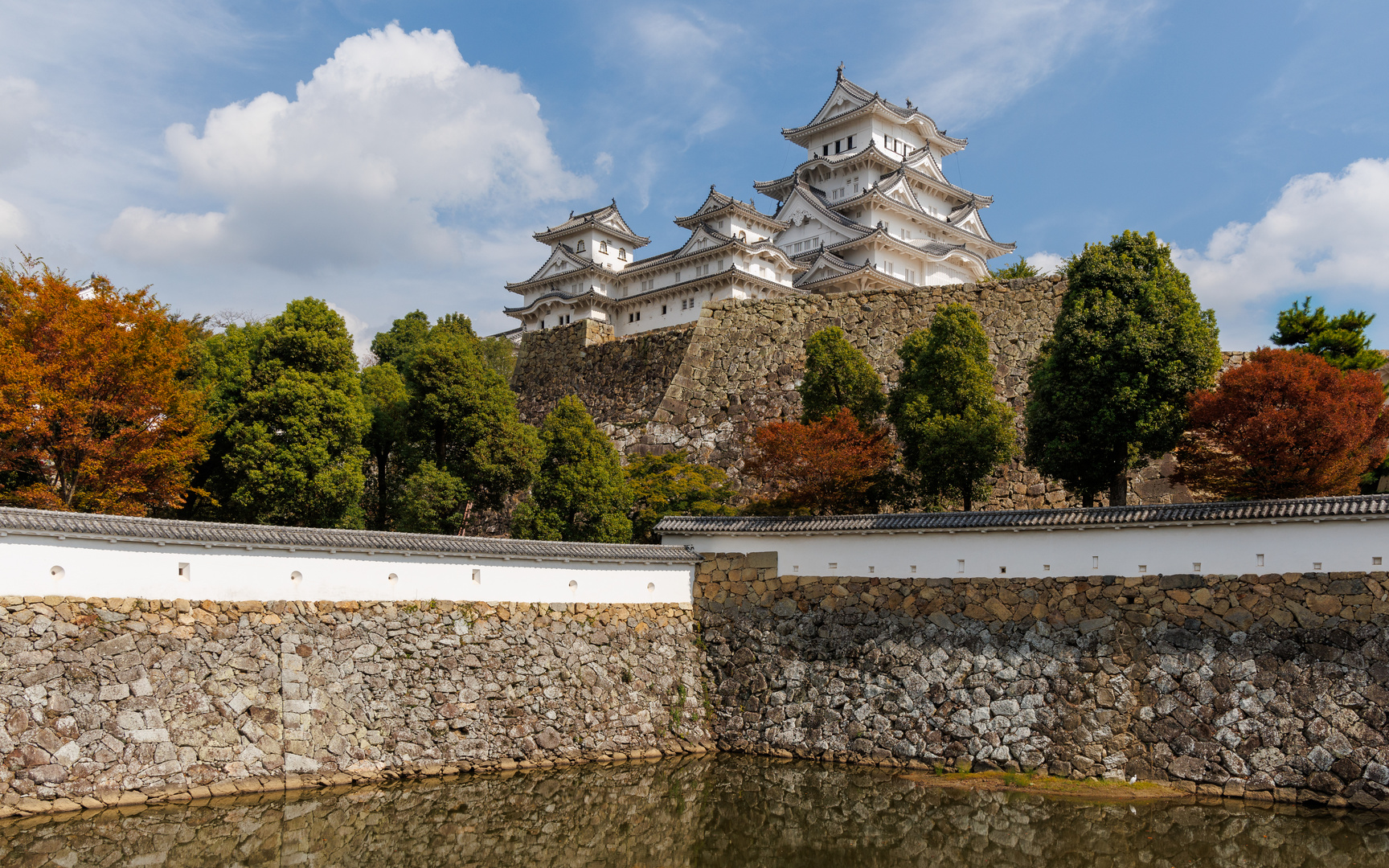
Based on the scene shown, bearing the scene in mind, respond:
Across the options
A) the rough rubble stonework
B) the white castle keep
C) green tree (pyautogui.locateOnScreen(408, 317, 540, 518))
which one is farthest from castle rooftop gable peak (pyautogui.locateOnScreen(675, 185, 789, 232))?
green tree (pyautogui.locateOnScreen(408, 317, 540, 518))

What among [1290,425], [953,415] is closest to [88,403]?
[953,415]

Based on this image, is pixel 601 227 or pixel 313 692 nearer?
pixel 313 692

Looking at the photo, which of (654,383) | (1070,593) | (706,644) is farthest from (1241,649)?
(654,383)

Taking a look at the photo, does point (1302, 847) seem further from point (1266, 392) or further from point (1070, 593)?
point (1266, 392)

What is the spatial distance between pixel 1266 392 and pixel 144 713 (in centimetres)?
1574

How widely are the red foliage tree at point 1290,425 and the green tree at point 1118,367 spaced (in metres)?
0.85

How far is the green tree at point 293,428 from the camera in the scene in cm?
1709

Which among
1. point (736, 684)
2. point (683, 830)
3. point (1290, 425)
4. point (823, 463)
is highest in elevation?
point (1290, 425)

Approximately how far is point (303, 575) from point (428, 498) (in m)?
6.45

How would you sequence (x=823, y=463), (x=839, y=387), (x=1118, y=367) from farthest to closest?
(x=839, y=387) → (x=823, y=463) → (x=1118, y=367)

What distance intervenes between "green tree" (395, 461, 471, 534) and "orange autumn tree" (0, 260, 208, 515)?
3.84 metres

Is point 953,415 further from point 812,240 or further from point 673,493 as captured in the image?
point 812,240

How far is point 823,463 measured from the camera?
16.9 meters

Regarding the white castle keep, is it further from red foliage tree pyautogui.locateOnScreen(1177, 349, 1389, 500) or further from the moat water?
the moat water
